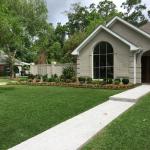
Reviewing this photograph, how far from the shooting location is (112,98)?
13.9 metres

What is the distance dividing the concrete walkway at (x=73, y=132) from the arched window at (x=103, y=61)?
42.8ft

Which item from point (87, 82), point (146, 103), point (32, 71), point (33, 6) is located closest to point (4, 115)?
point (146, 103)

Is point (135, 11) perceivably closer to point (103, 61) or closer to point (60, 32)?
point (60, 32)

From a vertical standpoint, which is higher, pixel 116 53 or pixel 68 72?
pixel 116 53

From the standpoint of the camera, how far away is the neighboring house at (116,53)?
22875mm

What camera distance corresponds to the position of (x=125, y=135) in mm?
7340

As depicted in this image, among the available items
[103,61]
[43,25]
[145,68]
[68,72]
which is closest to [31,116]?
[103,61]

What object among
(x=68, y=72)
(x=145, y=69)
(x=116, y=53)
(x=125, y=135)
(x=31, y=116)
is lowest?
(x=125, y=135)

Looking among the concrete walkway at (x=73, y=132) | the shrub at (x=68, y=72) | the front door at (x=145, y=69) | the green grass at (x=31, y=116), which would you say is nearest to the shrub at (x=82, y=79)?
the shrub at (x=68, y=72)

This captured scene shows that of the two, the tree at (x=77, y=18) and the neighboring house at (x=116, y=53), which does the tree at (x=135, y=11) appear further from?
the neighboring house at (x=116, y=53)

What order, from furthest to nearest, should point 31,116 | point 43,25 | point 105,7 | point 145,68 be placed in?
point 105,7
point 43,25
point 145,68
point 31,116

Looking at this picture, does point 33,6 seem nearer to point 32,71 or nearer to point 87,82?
point 32,71

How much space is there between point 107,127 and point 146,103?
4788 mm

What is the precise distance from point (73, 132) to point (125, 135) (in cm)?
131
